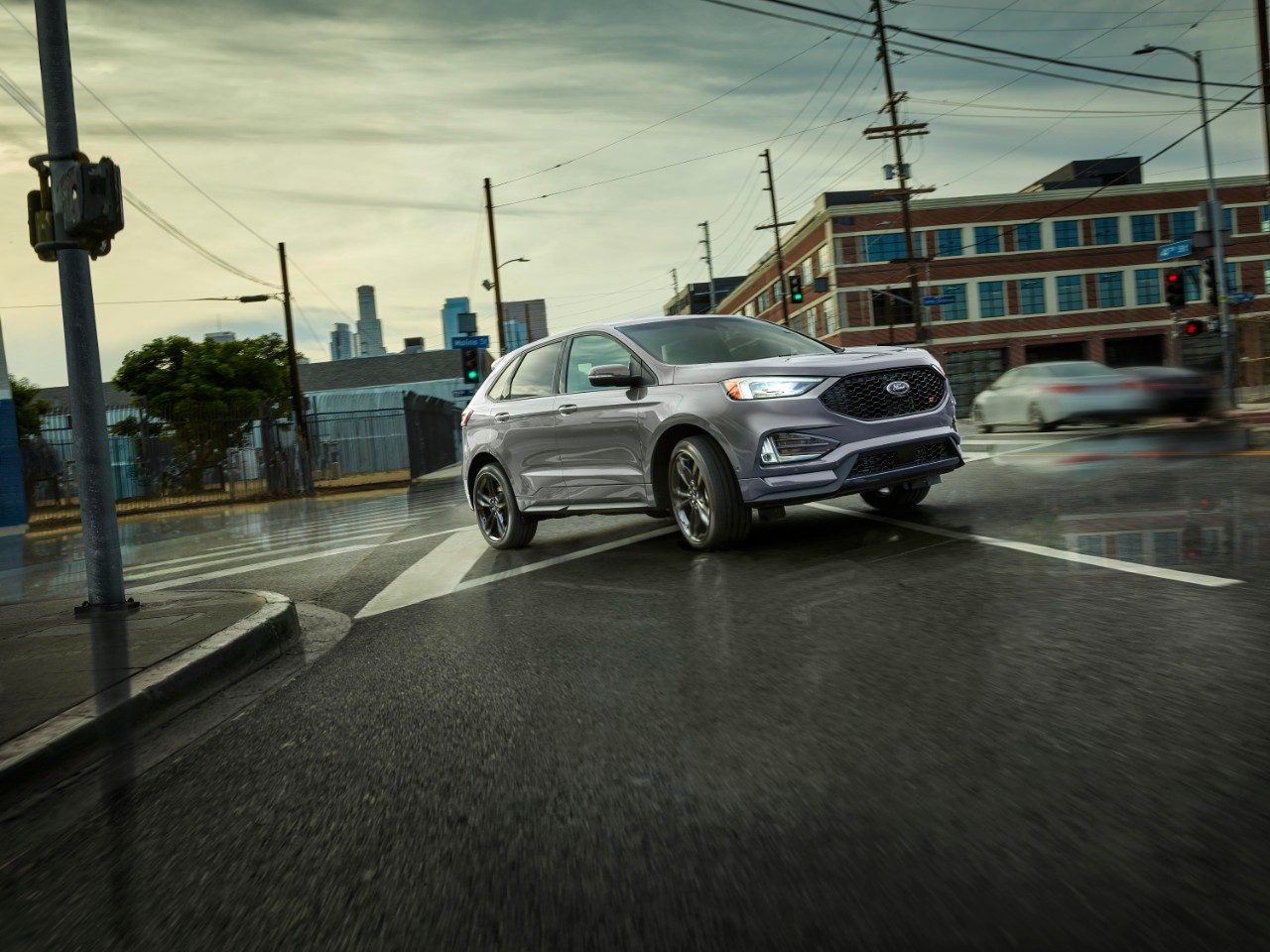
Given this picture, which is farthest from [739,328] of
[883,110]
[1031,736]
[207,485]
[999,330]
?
[999,330]

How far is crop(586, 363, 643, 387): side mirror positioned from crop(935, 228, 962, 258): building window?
5392 centimetres

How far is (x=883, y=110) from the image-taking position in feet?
125

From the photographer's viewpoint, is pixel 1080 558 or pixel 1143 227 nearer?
pixel 1080 558

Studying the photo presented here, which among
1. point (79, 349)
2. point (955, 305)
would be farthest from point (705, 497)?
point (955, 305)

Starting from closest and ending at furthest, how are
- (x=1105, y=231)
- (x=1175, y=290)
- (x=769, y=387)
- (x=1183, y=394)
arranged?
(x=769, y=387), (x=1183, y=394), (x=1175, y=290), (x=1105, y=231)

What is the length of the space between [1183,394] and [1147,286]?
152 ft

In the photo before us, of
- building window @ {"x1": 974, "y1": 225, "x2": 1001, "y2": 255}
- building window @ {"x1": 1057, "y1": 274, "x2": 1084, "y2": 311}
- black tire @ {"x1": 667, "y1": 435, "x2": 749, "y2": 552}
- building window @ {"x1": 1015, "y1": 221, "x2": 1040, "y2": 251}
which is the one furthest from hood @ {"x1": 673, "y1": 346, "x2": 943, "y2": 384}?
building window @ {"x1": 1057, "y1": 274, "x2": 1084, "y2": 311}

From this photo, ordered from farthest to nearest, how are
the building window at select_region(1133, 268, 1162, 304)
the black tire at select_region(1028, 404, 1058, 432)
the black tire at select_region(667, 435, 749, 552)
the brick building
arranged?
the building window at select_region(1133, 268, 1162, 304) < the brick building < the black tire at select_region(1028, 404, 1058, 432) < the black tire at select_region(667, 435, 749, 552)

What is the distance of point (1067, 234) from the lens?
2320 inches

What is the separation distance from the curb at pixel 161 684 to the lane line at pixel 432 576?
67 cm

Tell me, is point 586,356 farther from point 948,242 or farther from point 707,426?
point 948,242

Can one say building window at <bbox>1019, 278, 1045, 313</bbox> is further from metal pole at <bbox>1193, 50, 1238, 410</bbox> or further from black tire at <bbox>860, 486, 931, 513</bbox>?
black tire at <bbox>860, 486, 931, 513</bbox>

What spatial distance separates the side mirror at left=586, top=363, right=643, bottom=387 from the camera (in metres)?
7.79

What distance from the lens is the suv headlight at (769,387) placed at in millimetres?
7160
